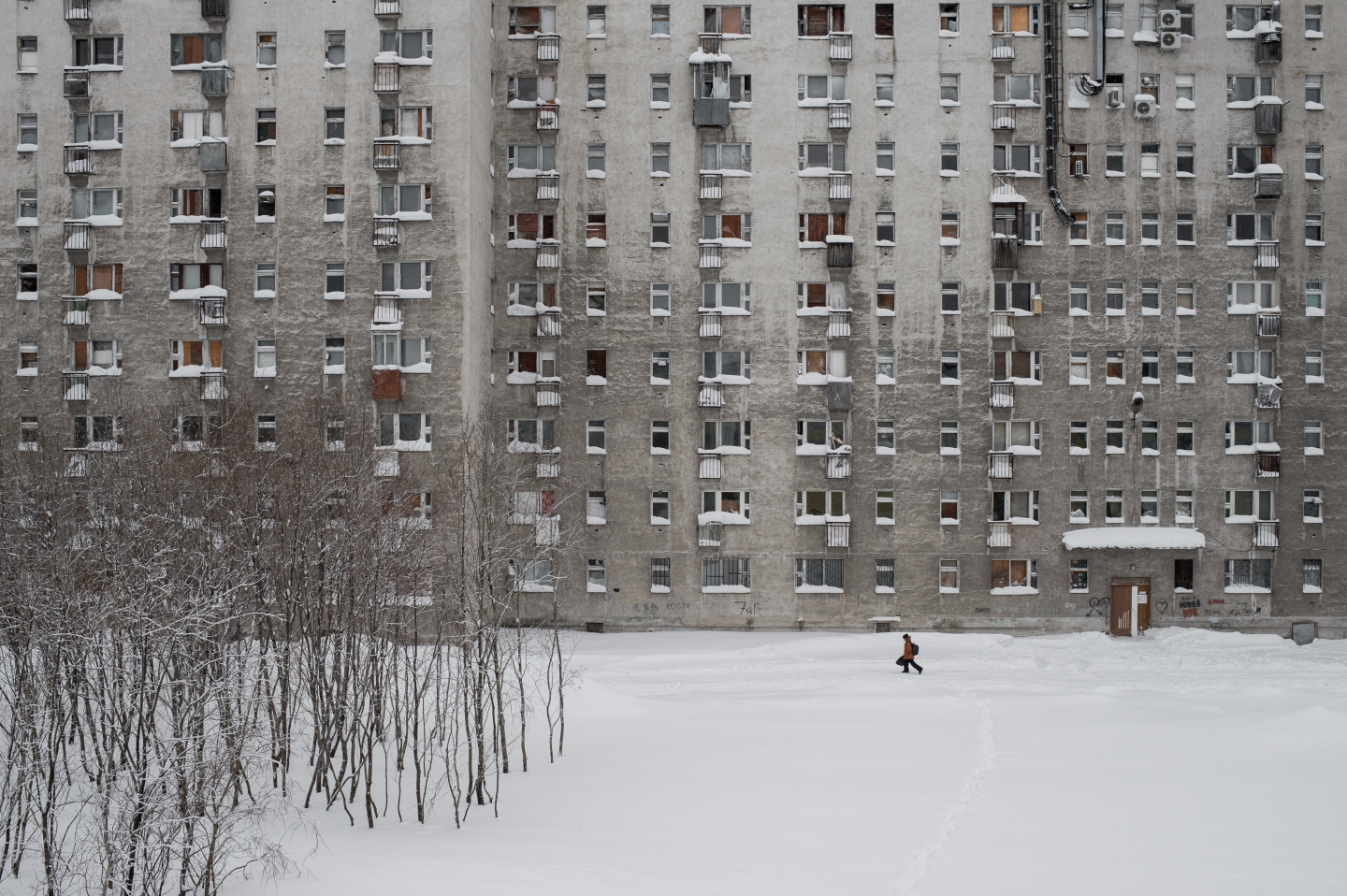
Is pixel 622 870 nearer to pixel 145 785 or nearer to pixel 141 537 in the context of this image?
pixel 145 785

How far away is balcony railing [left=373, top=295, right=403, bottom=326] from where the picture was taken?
160 ft

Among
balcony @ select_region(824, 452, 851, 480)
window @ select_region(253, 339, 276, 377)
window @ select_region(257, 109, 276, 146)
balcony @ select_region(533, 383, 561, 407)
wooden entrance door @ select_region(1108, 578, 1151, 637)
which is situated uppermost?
window @ select_region(257, 109, 276, 146)

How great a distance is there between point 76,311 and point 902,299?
34.7 m

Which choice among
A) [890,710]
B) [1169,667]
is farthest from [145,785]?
[1169,667]

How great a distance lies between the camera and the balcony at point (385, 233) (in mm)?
48656

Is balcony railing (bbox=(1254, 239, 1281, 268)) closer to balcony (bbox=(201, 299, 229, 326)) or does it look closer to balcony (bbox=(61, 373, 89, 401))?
balcony (bbox=(201, 299, 229, 326))

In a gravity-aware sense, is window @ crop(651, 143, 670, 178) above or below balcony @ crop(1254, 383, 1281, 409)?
above

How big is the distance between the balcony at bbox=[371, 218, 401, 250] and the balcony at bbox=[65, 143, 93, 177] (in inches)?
505

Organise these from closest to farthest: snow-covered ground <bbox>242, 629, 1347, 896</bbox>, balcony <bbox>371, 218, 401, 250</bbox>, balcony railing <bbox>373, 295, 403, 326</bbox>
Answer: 1. snow-covered ground <bbox>242, 629, 1347, 896</bbox>
2. balcony <bbox>371, 218, 401, 250</bbox>
3. balcony railing <bbox>373, 295, 403, 326</bbox>

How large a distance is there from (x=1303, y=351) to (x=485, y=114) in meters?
36.5

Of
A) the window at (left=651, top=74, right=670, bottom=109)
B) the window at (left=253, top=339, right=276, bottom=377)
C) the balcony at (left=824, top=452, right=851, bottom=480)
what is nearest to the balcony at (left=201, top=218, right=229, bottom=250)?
the window at (left=253, top=339, right=276, bottom=377)

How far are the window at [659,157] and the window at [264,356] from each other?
17.6m

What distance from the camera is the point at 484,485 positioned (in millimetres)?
27484

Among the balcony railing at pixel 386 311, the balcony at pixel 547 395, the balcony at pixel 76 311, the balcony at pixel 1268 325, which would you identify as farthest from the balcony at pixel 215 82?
the balcony at pixel 1268 325
